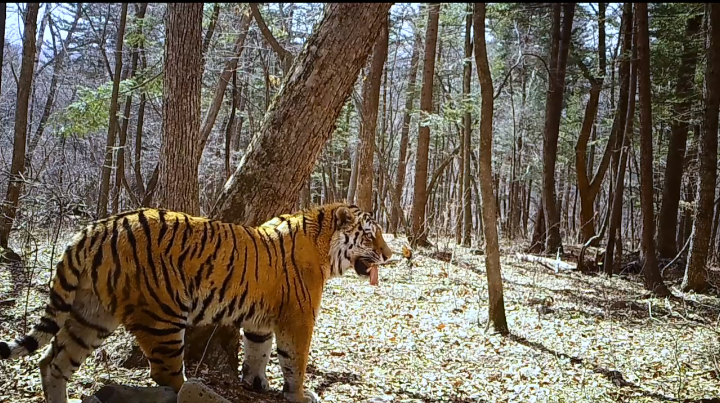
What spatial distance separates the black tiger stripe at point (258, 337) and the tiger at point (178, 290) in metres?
0.01

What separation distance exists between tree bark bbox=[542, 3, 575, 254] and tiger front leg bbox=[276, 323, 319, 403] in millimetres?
14150

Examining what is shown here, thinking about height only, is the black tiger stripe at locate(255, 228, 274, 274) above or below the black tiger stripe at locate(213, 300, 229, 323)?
above

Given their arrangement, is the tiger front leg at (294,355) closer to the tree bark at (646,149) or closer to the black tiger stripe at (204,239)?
the black tiger stripe at (204,239)

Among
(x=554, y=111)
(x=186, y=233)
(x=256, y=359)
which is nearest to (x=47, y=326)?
(x=186, y=233)

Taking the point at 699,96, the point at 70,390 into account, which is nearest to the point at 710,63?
the point at 699,96

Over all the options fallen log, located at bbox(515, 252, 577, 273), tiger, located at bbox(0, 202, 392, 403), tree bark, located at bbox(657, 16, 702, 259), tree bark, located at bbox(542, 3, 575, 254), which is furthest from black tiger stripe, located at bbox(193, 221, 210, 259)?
tree bark, located at bbox(657, 16, 702, 259)

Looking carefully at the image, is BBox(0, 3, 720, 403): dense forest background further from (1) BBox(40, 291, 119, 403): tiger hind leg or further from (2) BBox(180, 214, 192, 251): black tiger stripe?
(1) BBox(40, 291, 119, 403): tiger hind leg

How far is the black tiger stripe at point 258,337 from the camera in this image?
4.57 metres

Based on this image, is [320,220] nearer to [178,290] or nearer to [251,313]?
[251,313]

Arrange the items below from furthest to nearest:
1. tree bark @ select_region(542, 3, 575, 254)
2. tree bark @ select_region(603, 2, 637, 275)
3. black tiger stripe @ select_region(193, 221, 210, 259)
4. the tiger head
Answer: tree bark @ select_region(542, 3, 575, 254) < tree bark @ select_region(603, 2, 637, 275) < the tiger head < black tiger stripe @ select_region(193, 221, 210, 259)

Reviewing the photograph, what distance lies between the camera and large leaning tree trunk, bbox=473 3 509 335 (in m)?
7.29

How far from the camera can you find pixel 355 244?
494 centimetres

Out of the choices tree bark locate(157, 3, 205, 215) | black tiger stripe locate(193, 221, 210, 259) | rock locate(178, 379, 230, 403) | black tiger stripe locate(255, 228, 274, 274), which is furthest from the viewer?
tree bark locate(157, 3, 205, 215)

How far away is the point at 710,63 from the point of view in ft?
37.1
